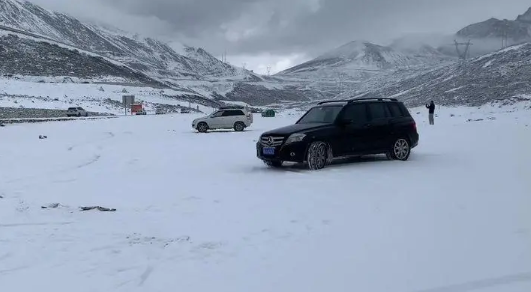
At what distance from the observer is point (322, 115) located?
43.1 feet

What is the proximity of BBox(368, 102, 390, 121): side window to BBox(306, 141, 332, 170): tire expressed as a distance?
1904mm

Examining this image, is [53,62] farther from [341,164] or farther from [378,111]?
[341,164]

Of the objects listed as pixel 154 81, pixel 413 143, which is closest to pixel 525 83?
pixel 413 143

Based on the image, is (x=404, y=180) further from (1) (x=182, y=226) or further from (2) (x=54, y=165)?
(2) (x=54, y=165)

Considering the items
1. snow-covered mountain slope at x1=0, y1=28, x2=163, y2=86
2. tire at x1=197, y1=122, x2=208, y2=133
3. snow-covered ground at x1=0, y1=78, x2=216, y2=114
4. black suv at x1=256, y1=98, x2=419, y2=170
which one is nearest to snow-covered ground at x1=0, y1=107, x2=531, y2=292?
black suv at x1=256, y1=98, x2=419, y2=170

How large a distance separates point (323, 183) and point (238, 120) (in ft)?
74.3

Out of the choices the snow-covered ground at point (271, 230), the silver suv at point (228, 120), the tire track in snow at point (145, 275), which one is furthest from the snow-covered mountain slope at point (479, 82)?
the tire track in snow at point (145, 275)

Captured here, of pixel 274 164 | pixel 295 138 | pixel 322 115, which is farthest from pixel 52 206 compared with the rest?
pixel 322 115

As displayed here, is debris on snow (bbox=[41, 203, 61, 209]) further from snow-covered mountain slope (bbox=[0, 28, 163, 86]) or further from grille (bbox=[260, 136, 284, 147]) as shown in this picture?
snow-covered mountain slope (bbox=[0, 28, 163, 86])

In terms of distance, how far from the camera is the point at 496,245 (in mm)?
5613

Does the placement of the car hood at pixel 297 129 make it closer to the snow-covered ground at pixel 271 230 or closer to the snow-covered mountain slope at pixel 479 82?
the snow-covered ground at pixel 271 230

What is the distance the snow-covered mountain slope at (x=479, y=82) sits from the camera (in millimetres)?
80062

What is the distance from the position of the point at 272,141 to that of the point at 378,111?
3.15 metres

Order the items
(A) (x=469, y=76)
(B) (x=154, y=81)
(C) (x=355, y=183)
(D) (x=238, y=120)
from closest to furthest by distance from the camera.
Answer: (C) (x=355, y=183)
(D) (x=238, y=120)
(A) (x=469, y=76)
(B) (x=154, y=81)
